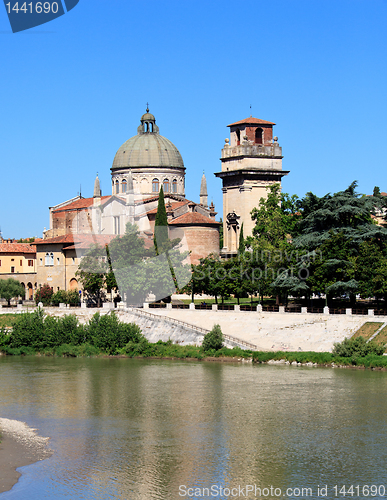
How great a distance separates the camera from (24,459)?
23.1m

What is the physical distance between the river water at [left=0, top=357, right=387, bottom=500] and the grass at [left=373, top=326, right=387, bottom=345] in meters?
2.55

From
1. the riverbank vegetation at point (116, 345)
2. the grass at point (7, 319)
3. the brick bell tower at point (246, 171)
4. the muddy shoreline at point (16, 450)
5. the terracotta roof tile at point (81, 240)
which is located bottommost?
the muddy shoreline at point (16, 450)

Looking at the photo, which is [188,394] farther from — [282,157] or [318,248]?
[282,157]

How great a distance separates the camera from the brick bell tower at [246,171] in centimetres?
6056

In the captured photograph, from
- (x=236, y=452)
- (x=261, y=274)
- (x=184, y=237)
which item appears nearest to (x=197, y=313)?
(x=261, y=274)

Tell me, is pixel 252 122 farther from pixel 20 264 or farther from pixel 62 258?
pixel 20 264

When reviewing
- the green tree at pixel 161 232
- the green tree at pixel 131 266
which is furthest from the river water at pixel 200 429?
the green tree at pixel 161 232

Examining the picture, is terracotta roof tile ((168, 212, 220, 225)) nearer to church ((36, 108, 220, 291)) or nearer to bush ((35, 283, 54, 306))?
church ((36, 108, 220, 291))

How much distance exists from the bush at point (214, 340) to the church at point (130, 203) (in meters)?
23.3


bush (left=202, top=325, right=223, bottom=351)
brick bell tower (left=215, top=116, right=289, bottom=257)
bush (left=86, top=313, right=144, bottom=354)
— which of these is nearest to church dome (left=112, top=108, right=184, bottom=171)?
brick bell tower (left=215, top=116, right=289, bottom=257)

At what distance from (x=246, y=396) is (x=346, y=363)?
26.3 feet

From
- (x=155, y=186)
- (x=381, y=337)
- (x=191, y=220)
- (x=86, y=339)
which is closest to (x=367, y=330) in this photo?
(x=381, y=337)

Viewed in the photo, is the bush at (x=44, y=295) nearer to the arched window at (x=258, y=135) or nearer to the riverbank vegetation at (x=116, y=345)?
the riverbank vegetation at (x=116, y=345)

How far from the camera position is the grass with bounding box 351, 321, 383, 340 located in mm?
38062
